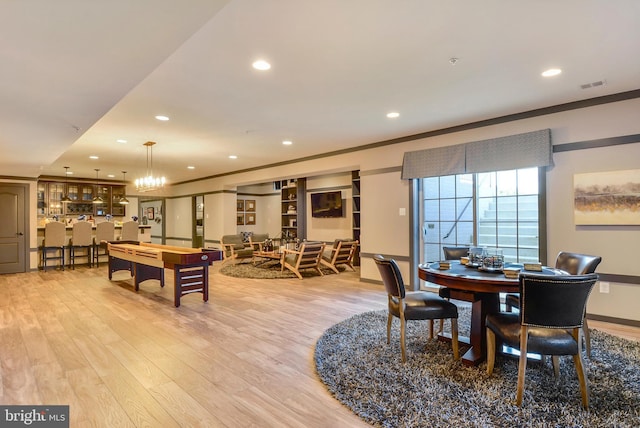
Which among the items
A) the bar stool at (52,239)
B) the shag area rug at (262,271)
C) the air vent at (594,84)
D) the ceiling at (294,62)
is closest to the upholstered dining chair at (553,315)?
the ceiling at (294,62)

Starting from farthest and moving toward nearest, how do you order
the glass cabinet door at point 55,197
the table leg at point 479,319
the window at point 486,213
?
1. the glass cabinet door at point 55,197
2. the window at point 486,213
3. the table leg at point 479,319

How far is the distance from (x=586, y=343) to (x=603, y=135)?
8.12ft

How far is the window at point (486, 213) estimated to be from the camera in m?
4.66

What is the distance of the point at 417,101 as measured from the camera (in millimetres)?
4137

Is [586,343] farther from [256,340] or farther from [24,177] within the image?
[24,177]

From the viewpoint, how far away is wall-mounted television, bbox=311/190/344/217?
9141mm

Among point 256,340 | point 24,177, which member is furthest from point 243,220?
point 256,340

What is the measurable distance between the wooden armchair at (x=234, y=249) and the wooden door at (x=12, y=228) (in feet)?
15.1

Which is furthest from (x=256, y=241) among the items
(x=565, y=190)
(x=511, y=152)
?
(x=565, y=190)

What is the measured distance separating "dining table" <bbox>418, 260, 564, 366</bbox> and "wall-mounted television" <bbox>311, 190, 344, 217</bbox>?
5951 mm

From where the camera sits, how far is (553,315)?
2221 mm

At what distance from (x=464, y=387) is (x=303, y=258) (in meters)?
4.88

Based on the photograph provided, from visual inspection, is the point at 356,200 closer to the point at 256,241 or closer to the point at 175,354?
the point at 256,241

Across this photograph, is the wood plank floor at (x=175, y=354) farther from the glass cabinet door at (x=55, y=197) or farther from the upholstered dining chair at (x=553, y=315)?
the glass cabinet door at (x=55, y=197)
